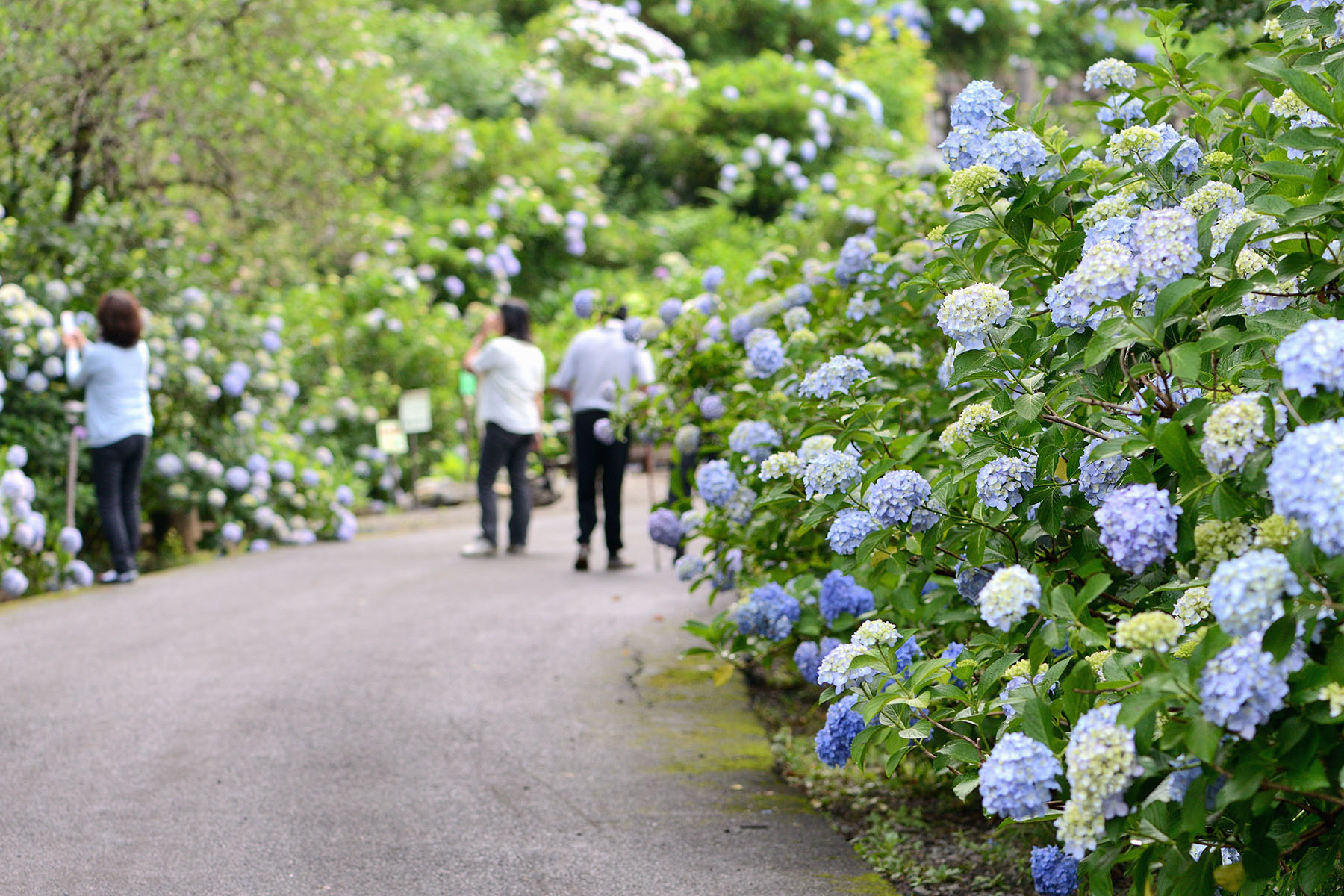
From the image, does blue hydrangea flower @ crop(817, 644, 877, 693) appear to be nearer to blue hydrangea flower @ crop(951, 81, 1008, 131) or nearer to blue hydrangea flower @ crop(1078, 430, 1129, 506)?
blue hydrangea flower @ crop(1078, 430, 1129, 506)

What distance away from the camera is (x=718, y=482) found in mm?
3965

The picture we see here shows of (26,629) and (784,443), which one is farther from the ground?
(784,443)

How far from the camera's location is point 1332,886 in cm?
208

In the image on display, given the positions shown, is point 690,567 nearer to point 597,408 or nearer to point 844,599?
point 844,599

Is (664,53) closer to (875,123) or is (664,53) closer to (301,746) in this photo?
(875,123)

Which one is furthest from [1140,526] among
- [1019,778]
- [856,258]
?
[856,258]

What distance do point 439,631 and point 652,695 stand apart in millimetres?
1644

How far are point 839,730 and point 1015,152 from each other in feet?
4.26

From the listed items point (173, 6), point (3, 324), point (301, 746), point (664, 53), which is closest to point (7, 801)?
point (301, 746)

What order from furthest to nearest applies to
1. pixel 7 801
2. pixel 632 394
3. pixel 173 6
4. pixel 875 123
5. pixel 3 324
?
pixel 875 123 < pixel 173 6 < pixel 3 324 < pixel 632 394 < pixel 7 801

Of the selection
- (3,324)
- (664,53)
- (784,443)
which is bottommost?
(784,443)

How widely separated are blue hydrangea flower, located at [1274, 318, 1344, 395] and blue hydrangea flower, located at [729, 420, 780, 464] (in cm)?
215

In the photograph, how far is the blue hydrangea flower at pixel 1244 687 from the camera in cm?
160

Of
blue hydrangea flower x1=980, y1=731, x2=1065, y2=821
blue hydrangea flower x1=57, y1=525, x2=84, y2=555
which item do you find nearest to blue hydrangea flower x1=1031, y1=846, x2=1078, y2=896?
blue hydrangea flower x1=980, y1=731, x2=1065, y2=821
